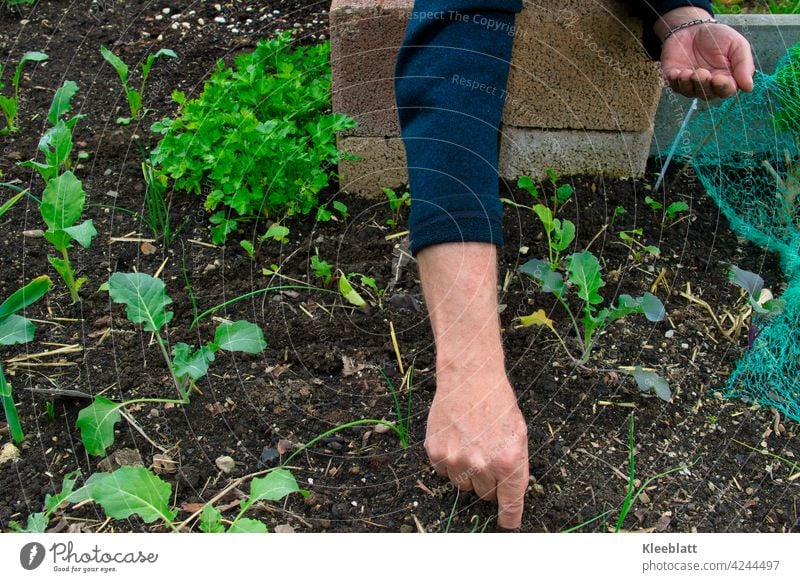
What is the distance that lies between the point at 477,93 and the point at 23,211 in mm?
1415

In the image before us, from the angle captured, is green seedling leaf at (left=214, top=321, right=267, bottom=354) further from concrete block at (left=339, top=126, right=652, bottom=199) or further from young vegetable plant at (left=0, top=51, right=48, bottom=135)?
young vegetable plant at (left=0, top=51, right=48, bottom=135)

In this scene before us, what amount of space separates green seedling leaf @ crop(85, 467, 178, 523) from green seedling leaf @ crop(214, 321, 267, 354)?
327 millimetres

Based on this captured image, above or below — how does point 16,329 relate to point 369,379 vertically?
above

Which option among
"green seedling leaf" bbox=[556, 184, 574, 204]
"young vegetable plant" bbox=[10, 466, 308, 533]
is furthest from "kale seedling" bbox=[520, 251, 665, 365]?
"young vegetable plant" bbox=[10, 466, 308, 533]

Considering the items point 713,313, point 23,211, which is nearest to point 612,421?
point 713,313

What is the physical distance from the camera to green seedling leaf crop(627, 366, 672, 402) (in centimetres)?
173

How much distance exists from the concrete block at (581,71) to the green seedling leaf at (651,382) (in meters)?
0.91

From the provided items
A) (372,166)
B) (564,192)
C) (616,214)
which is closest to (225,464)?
(372,166)

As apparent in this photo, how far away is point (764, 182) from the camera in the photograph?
8.25ft

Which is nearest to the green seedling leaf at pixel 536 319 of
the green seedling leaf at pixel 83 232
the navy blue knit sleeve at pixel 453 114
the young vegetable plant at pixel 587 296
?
the young vegetable plant at pixel 587 296

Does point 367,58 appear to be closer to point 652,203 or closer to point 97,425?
point 652,203

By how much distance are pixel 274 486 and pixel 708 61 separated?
1468mm

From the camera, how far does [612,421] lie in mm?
1860

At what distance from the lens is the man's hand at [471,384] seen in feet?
4.47
